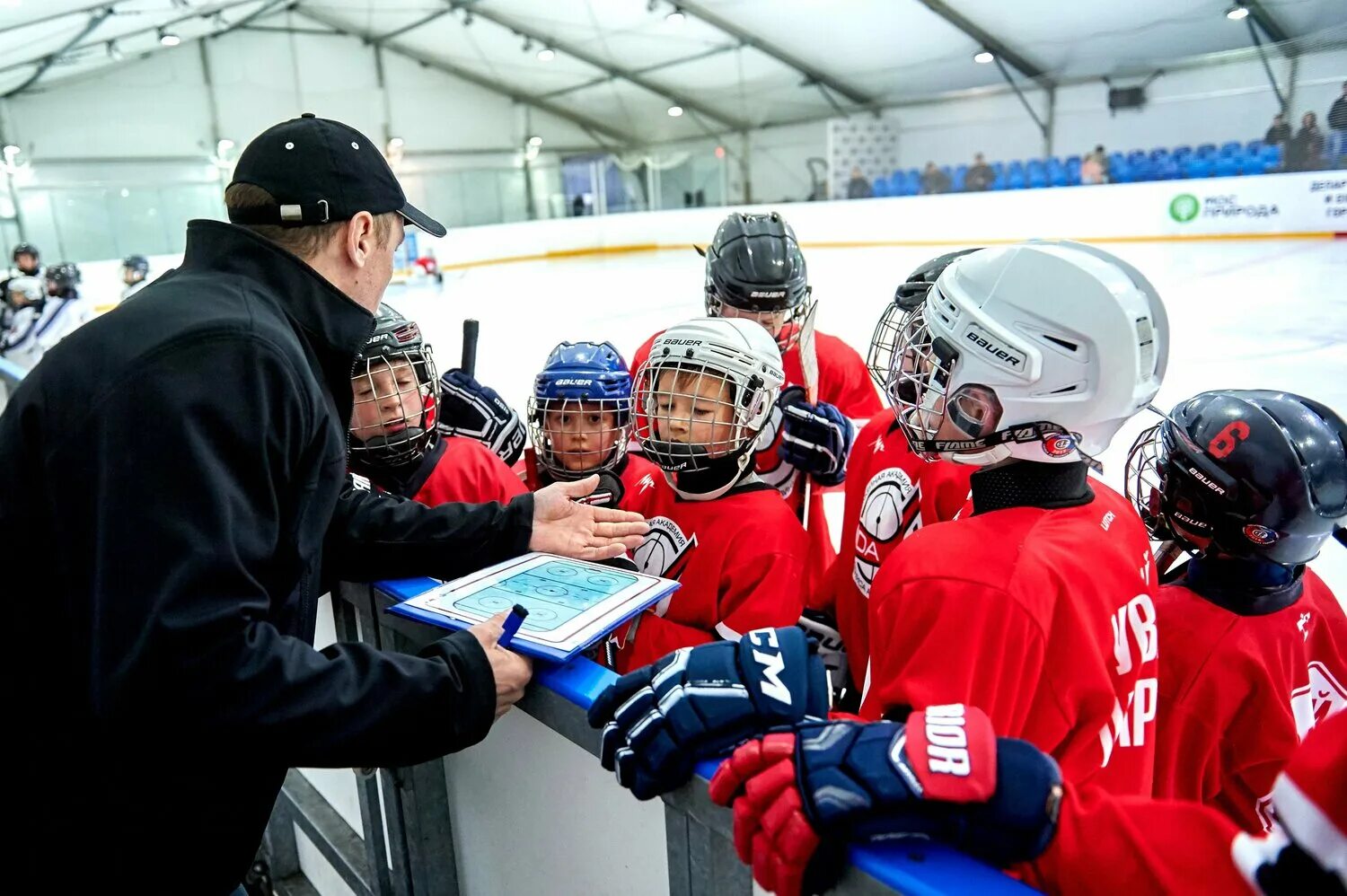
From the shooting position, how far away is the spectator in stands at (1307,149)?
10.4 metres

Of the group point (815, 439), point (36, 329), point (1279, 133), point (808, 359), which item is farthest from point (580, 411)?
point (1279, 133)

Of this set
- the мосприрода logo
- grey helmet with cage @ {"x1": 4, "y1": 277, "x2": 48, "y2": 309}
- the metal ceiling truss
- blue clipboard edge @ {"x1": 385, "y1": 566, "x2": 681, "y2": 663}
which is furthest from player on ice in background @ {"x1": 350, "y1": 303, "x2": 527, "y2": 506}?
the metal ceiling truss

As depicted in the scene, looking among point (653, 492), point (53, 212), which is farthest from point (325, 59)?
point (653, 492)

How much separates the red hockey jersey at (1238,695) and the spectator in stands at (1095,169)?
42.9ft

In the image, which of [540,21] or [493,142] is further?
[493,142]

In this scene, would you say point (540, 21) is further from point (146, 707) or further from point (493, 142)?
point (146, 707)

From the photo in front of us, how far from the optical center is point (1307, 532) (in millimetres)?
1208

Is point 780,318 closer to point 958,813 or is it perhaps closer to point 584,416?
point 584,416

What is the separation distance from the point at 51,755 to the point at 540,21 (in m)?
19.3

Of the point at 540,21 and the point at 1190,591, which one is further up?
the point at 540,21

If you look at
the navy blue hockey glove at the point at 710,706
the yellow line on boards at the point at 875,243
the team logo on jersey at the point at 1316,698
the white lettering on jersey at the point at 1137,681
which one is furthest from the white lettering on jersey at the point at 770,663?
the yellow line on boards at the point at 875,243

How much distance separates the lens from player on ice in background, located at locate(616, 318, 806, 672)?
153 cm

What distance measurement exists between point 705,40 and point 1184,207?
385 inches

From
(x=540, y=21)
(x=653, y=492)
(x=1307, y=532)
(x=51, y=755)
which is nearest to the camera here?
(x=51, y=755)
